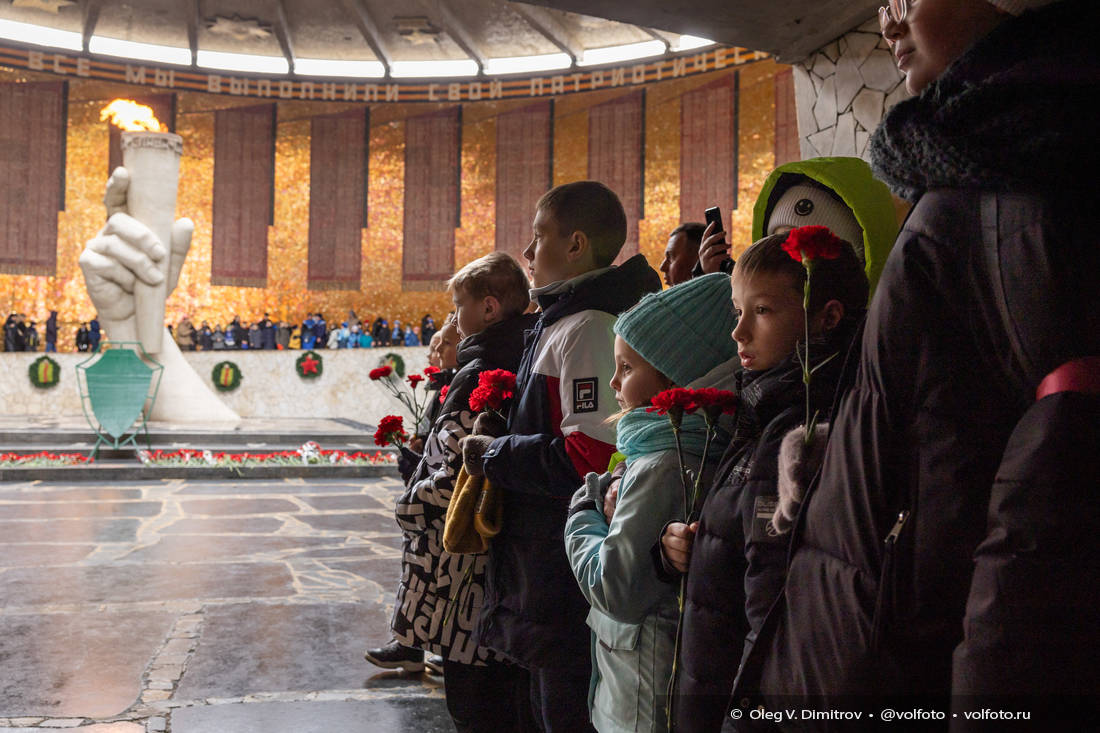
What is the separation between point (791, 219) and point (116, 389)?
336 inches

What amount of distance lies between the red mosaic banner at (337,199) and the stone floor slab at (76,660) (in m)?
17.5

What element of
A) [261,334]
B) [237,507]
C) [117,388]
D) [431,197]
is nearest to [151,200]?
[117,388]

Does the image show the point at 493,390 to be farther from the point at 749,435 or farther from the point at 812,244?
the point at 812,244

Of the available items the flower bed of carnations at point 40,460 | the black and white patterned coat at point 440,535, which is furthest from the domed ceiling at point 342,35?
the black and white patterned coat at point 440,535

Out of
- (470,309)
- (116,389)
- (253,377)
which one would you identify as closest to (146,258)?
(116,389)

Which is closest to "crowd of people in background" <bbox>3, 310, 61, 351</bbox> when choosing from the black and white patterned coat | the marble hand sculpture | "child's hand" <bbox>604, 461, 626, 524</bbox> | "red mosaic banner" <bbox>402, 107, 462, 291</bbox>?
"red mosaic banner" <bbox>402, 107, 462, 291</bbox>

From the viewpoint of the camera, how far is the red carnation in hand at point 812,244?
100cm

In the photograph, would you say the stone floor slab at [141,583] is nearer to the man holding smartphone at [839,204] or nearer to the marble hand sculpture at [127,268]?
the man holding smartphone at [839,204]

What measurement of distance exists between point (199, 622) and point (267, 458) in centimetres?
540

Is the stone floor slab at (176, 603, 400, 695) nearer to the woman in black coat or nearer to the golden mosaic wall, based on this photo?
the woman in black coat

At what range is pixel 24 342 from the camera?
55.5ft

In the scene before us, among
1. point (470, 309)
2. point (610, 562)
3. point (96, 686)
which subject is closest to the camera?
point (610, 562)

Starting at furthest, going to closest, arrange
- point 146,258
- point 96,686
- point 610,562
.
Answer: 1. point 146,258
2. point 96,686
3. point 610,562

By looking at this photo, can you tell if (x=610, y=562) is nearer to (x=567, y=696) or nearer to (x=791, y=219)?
(x=567, y=696)
